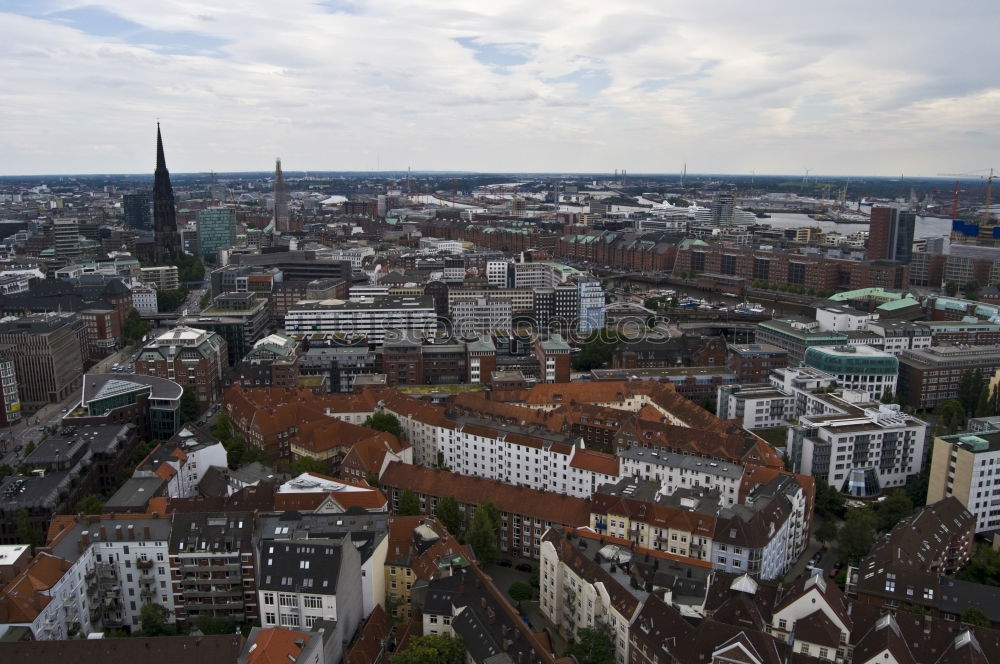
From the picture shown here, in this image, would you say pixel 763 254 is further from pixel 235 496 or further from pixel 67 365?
pixel 235 496

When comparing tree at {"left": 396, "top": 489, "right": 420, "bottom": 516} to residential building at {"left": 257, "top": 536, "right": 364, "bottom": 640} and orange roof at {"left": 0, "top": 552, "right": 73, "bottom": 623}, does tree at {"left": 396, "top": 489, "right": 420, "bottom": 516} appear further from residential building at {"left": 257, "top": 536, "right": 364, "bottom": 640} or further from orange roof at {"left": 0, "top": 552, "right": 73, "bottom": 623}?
orange roof at {"left": 0, "top": 552, "right": 73, "bottom": 623}

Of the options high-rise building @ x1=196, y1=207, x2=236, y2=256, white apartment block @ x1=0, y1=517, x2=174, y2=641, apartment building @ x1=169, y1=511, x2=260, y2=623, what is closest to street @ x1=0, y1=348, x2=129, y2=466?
white apartment block @ x1=0, y1=517, x2=174, y2=641

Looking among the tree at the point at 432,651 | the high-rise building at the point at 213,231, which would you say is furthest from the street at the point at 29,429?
the high-rise building at the point at 213,231

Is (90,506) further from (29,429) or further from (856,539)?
(856,539)

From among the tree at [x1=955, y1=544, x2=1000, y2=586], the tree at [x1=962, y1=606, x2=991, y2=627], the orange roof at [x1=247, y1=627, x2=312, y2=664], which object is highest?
the orange roof at [x1=247, y1=627, x2=312, y2=664]

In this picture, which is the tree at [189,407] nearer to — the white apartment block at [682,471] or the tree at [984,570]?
the white apartment block at [682,471]

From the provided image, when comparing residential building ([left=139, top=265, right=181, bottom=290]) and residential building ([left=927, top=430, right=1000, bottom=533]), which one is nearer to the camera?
residential building ([left=927, top=430, right=1000, bottom=533])

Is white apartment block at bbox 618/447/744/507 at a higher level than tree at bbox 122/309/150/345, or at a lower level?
higher
